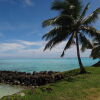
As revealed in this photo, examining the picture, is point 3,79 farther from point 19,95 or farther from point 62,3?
point 19,95

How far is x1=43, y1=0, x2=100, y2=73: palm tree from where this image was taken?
18625 mm

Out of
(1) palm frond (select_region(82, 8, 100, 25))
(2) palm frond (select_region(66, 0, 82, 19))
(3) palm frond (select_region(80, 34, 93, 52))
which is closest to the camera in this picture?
(1) palm frond (select_region(82, 8, 100, 25))

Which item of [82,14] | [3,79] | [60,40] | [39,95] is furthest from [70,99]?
[3,79]

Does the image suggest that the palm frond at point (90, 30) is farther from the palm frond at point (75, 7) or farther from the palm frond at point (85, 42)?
the palm frond at point (75, 7)

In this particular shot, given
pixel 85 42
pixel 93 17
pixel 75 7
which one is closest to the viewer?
pixel 93 17

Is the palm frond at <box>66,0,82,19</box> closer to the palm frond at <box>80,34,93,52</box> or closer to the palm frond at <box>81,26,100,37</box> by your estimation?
the palm frond at <box>81,26,100,37</box>

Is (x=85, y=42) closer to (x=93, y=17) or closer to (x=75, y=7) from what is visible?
(x=93, y=17)

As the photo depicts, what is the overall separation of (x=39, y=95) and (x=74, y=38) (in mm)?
10654

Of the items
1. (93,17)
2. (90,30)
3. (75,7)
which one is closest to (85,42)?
(90,30)

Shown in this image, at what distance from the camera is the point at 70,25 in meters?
18.9

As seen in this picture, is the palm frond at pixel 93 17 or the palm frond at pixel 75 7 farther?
the palm frond at pixel 75 7

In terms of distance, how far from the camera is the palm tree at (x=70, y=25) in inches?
733

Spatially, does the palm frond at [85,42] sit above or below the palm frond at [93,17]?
below

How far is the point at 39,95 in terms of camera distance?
10031 mm
